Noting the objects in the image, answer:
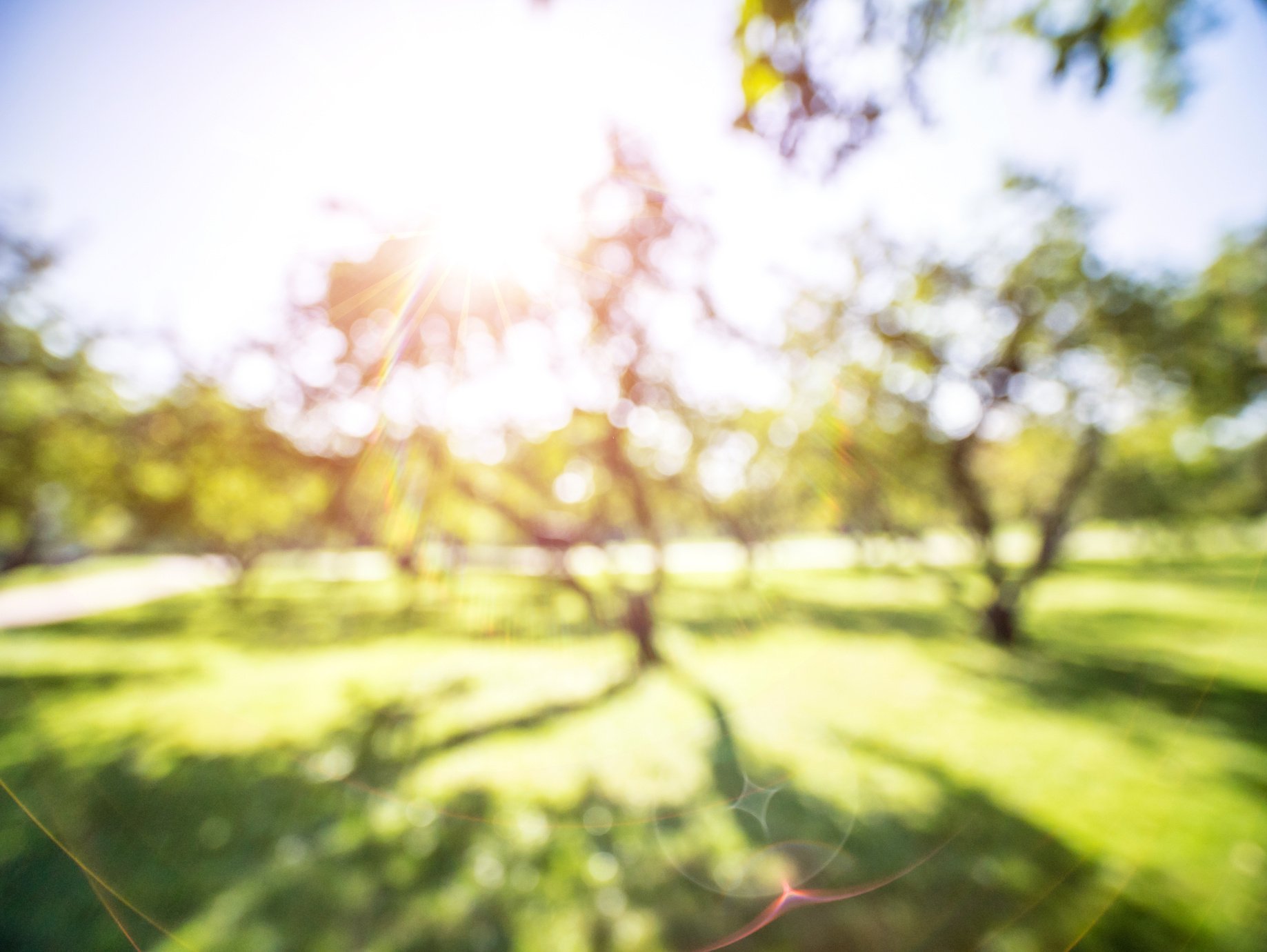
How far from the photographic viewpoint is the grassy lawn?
11.5ft

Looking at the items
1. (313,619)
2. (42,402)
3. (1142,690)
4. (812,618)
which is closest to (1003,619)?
(1142,690)

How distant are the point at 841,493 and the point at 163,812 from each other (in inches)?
538

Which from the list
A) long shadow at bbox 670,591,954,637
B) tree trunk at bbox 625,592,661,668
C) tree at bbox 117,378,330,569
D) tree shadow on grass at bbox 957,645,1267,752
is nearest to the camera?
tree shadow on grass at bbox 957,645,1267,752

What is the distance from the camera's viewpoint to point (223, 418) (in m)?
9.23

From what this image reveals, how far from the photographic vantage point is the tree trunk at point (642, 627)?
10867mm

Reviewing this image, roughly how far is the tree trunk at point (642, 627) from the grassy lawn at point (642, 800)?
2.02ft

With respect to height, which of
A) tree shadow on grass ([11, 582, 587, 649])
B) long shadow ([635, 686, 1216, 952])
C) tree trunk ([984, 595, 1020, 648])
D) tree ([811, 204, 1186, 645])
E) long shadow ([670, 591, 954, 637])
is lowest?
tree shadow on grass ([11, 582, 587, 649])

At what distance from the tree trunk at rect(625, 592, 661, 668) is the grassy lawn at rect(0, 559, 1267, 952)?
2.02ft

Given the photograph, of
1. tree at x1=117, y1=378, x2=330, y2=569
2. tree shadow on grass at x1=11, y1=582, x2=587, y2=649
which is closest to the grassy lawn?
tree shadow on grass at x1=11, y1=582, x2=587, y2=649

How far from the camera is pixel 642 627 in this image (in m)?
11.1

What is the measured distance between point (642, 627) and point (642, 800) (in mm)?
5958

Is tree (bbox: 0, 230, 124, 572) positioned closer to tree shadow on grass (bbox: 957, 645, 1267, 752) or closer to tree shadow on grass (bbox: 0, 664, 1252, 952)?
tree shadow on grass (bbox: 0, 664, 1252, 952)

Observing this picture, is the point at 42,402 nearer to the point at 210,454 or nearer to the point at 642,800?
the point at 210,454

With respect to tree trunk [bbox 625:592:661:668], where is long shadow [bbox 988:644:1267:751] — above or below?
above
